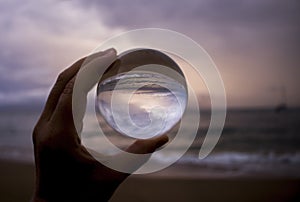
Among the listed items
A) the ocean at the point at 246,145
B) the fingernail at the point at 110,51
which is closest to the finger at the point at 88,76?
the fingernail at the point at 110,51

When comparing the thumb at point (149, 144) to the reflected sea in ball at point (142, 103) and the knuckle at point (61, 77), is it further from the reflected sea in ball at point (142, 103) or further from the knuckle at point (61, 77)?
the knuckle at point (61, 77)

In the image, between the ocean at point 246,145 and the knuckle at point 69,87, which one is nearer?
the knuckle at point 69,87

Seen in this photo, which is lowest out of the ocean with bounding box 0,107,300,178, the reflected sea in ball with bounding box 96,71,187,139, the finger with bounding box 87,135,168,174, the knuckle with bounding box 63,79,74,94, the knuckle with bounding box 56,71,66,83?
the ocean with bounding box 0,107,300,178

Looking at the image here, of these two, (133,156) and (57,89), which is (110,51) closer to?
(57,89)

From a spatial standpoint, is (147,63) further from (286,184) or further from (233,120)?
(233,120)

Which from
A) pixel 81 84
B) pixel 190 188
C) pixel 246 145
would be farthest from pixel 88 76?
pixel 246 145

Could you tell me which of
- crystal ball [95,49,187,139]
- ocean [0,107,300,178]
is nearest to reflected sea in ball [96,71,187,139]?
crystal ball [95,49,187,139]

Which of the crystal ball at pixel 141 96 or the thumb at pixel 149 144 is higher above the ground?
the crystal ball at pixel 141 96

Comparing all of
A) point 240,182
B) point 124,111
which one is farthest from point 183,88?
point 240,182

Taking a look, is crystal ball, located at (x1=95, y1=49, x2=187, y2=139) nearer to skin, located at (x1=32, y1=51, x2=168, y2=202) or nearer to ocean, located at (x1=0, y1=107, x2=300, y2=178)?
skin, located at (x1=32, y1=51, x2=168, y2=202)
